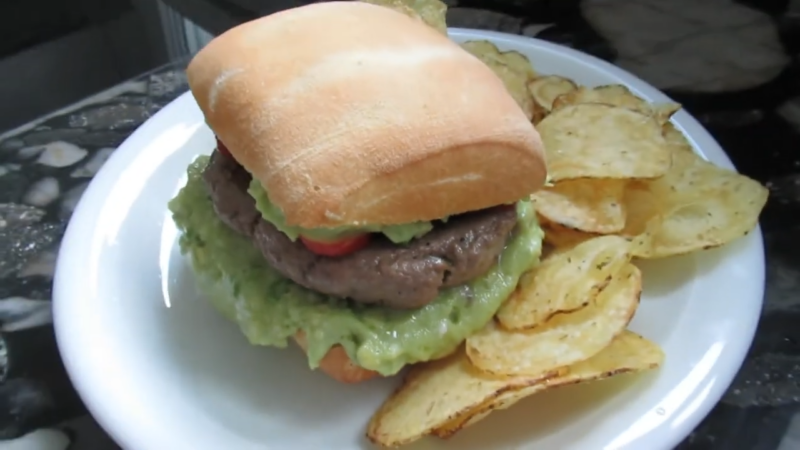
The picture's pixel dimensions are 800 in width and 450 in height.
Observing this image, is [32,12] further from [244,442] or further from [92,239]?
[244,442]

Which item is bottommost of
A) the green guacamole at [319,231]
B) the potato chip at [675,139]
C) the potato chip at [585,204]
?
the potato chip at [585,204]

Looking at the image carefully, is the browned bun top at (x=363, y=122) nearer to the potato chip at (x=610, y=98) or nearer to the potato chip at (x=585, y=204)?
the potato chip at (x=585, y=204)

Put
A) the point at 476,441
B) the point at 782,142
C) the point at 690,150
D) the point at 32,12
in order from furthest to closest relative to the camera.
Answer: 1. the point at 32,12
2. the point at 782,142
3. the point at 690,150
4. the point at 476,441

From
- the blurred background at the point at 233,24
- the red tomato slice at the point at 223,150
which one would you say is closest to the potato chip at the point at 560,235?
the red tomato slice at the point at 223,150

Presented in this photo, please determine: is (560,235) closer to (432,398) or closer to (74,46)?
(432,398)

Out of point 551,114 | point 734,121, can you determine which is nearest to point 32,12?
point 551,114

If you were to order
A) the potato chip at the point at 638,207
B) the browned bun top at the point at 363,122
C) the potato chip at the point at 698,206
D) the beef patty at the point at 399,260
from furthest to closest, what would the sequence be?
the potato chip at the point at 638,207 → the potato chip at the point at 698,206 → the beef patty at the point at 399,260 → the browned bun top at the point at 363,122

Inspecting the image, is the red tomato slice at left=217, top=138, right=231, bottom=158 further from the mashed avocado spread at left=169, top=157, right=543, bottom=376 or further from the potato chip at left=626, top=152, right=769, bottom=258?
the potato chip at left=626, top=152, right=769, bottom=258
